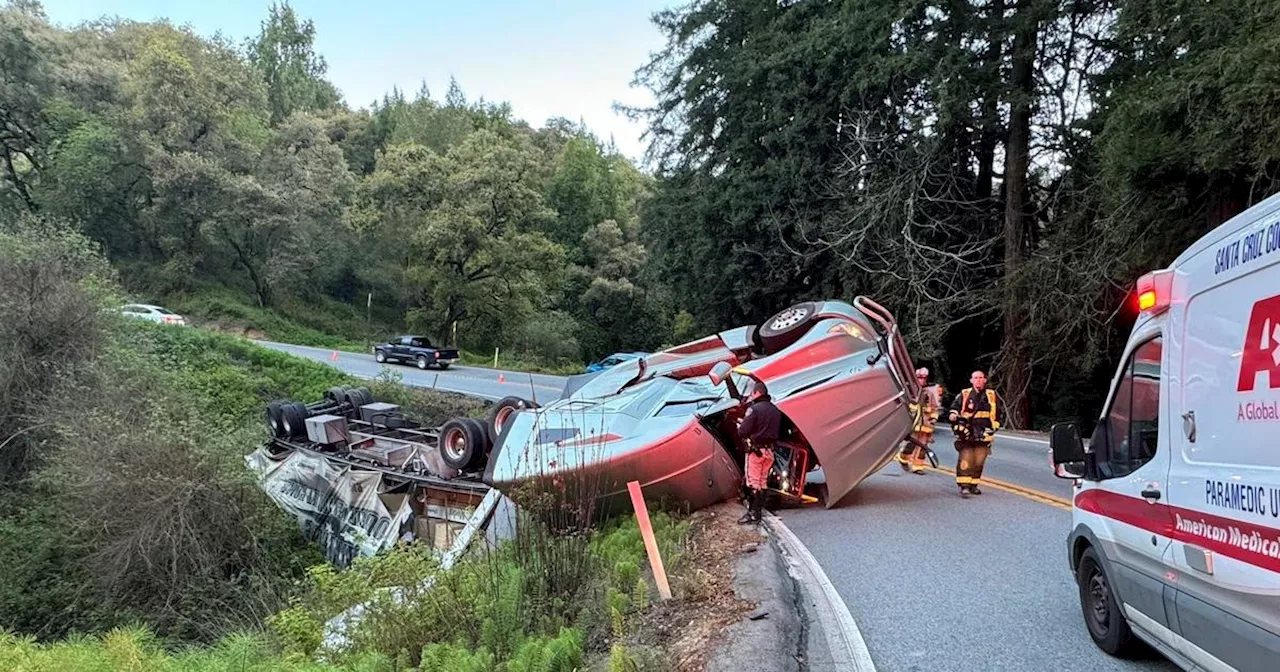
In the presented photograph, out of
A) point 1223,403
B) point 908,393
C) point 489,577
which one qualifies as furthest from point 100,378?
point 1223,403

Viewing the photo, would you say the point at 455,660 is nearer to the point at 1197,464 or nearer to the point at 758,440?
the point at 1197,464

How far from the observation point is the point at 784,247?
23.6 m

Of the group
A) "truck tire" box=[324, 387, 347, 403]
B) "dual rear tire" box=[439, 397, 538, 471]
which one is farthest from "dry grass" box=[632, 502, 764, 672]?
"truck tire" box=[324, 387, 347, 403]

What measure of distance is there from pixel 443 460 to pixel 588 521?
292 inches

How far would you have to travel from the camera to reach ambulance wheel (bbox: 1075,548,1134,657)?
13.6ft

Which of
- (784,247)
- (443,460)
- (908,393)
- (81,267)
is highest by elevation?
(784,247)

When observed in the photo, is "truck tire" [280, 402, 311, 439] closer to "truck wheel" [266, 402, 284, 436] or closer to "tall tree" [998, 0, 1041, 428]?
"truck wheel" [266, 402, 284, 436]

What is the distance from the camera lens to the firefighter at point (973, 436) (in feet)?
29.7

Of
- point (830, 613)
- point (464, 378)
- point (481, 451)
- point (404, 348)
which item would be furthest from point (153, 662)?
point (404, 348)

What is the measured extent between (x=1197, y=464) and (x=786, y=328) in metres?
6.10

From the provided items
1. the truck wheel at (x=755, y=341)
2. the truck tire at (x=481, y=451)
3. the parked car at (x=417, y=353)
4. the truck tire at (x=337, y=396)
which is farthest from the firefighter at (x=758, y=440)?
the parked car at (x=417, y=353)

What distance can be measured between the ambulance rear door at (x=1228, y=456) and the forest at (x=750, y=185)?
9.17 metres

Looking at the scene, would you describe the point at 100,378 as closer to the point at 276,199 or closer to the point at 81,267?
the point at 81,267

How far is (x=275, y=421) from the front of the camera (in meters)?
15.7
